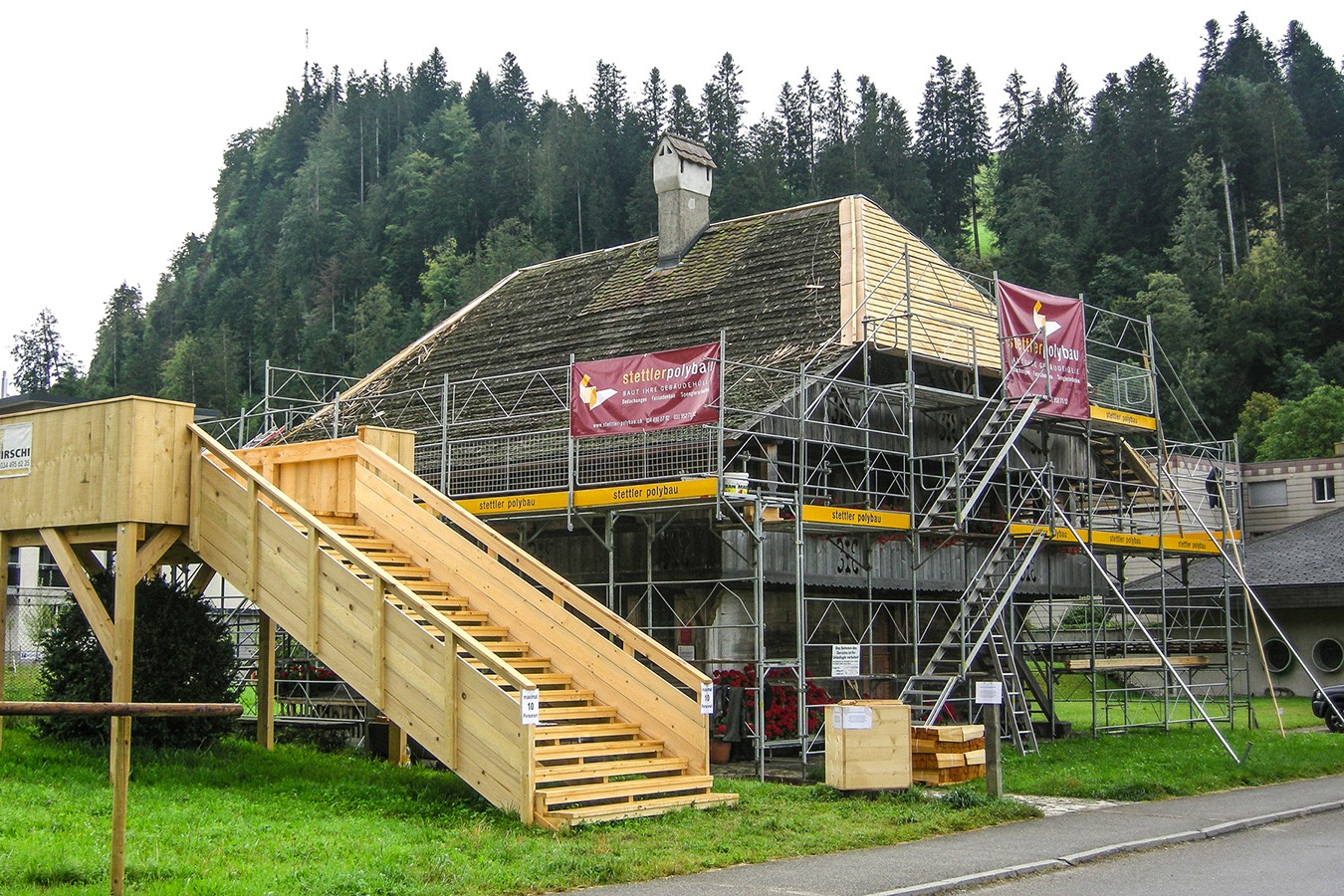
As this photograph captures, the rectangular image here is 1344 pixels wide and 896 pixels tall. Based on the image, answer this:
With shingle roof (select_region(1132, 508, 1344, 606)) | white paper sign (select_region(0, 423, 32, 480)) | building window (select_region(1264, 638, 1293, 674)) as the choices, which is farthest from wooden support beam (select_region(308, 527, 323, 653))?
building window (select_region(1264, 638, 1293, 674))

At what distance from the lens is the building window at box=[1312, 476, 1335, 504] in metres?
47.0

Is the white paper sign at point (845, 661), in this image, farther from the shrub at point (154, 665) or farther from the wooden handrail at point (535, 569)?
the shrub at point (154, 665)

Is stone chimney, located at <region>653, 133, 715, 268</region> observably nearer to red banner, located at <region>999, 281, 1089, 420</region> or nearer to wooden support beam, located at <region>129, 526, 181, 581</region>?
Answer: red banner, located at <region>999, 281, 1089, 420</region>

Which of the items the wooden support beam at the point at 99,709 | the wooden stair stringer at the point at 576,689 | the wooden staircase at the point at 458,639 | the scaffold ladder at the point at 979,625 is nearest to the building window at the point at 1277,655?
the scaffold ladder at the point at 979,625

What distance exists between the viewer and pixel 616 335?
2514 cm

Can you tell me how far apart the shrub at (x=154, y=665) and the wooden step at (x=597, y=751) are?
15.9 ft

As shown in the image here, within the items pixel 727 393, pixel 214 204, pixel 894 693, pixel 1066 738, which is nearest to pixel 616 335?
pixel 727 393

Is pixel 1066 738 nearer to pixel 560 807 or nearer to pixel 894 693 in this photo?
pixel 894 693

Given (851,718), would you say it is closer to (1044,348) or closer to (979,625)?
(979,625)

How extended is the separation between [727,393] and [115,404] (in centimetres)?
884

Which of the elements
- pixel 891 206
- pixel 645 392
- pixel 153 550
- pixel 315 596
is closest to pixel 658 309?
pixel 645 392

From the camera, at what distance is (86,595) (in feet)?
49.9

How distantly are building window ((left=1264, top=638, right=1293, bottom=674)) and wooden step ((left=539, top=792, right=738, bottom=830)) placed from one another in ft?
92.1

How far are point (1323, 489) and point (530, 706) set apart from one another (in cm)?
4251
